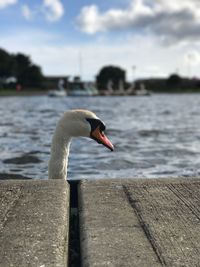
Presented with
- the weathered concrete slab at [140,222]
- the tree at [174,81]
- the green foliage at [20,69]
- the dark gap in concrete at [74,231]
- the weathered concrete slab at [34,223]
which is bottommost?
Answer: the tree at [174,81]

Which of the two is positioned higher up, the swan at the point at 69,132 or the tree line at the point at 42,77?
the swan at the point at 69,132

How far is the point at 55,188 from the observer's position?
4.79 meters

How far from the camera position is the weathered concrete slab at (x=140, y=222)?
3.21 metres

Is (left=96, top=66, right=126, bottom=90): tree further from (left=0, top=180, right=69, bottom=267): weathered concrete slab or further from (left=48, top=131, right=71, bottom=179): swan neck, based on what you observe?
(left=0, top=180, right=69, bottom=267): weathered concrete slab

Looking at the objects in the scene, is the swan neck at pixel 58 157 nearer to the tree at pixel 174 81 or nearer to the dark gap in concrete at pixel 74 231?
the dark gap in concrete at pixel 74 231

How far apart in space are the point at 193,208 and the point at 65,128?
2347mm

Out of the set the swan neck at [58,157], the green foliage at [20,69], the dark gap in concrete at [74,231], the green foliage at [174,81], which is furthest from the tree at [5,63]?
the dark gap in concrete at [74,231]

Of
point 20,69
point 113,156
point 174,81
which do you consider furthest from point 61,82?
point 113,156

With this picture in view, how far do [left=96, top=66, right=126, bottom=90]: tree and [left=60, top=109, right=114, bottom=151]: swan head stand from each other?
167m

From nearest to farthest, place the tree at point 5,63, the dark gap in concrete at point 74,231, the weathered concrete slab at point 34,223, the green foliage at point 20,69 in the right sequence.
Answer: the weathered concrete slab at point 34,223 → the dark gap in concrete at point 74,231 → the tree at point 5,63 → the green foliage at point 20,69

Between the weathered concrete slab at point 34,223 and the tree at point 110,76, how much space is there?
169 meters

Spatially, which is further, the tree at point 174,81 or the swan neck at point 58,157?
the tree at point 174,81

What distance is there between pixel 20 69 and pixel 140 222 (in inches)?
6052

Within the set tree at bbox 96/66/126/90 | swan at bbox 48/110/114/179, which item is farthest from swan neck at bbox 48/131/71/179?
tree at bbox 96/66/126/90
